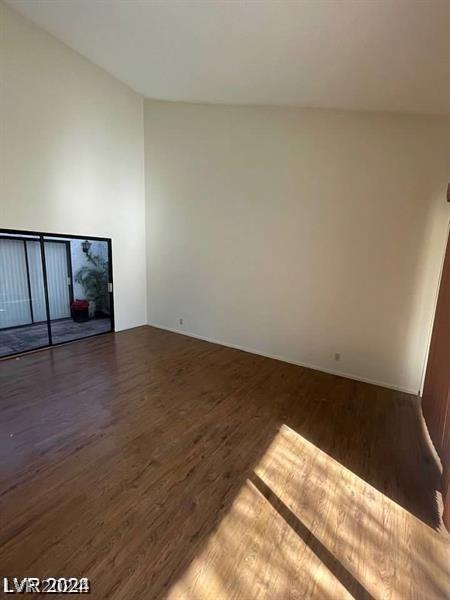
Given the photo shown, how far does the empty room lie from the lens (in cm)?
174

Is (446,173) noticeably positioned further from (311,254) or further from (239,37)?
(239,37)

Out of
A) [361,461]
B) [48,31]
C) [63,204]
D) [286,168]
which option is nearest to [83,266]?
[63,204]

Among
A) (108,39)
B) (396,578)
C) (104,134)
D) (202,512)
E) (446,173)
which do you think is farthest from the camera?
(104,134)

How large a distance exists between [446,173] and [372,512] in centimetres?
357

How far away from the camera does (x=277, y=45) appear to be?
2789 millimetres

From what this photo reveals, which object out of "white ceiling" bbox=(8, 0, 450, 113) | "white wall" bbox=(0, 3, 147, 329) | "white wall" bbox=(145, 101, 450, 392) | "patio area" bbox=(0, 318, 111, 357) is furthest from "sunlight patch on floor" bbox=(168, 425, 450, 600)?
"white wall" bbox=(0, 3, 147, 329)

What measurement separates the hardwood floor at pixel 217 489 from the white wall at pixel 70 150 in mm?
2473

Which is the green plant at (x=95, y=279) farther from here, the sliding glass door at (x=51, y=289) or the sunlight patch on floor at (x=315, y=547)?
the sunlight patch on floor at (x=315, y=547)

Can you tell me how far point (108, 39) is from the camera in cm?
372

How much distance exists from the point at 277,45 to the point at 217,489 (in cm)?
396

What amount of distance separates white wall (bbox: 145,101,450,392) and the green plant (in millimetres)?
1154

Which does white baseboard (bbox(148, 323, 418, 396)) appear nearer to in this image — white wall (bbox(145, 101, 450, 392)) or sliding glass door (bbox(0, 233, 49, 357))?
white wall (bbox(145, 101, 450, 392))

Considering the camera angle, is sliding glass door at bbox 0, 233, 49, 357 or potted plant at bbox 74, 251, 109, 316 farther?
potted plant at bbox 74, 251, 109, 316

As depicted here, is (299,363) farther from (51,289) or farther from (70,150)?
(70,150)
